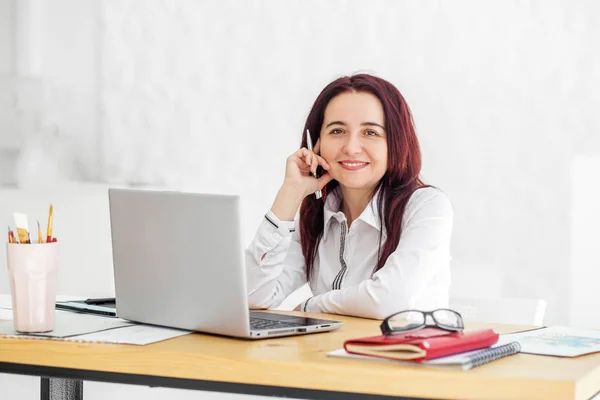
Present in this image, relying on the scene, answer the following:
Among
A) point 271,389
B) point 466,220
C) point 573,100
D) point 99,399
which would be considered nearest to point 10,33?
point 99,399

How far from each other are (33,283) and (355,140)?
3.83 feet

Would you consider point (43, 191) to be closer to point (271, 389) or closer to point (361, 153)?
point (361, 153)

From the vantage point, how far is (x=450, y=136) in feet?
11.2

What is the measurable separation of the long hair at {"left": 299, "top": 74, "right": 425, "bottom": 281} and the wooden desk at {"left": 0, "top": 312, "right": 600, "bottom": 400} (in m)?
0.89

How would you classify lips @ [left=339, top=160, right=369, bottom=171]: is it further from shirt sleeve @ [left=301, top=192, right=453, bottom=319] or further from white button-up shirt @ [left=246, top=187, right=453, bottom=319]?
shirt sleeve @ [left=301, top=192, right=453, bottom=319]

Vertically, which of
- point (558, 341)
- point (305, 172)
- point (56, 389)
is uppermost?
point (305, 172)

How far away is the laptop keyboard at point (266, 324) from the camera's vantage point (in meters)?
1.52

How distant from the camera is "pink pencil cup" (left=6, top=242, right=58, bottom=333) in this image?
4.79ft

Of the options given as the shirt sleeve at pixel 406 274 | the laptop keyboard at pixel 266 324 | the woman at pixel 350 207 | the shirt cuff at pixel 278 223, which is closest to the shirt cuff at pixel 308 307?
the shirt sleeve at pixel 406 274

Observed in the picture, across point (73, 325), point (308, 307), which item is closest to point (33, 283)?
point (73, 325)

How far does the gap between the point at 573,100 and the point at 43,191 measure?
95.2 inches

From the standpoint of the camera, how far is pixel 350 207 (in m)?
2.49

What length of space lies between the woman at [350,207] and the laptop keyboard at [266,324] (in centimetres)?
60

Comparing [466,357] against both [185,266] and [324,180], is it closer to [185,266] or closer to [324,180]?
[185,266]
